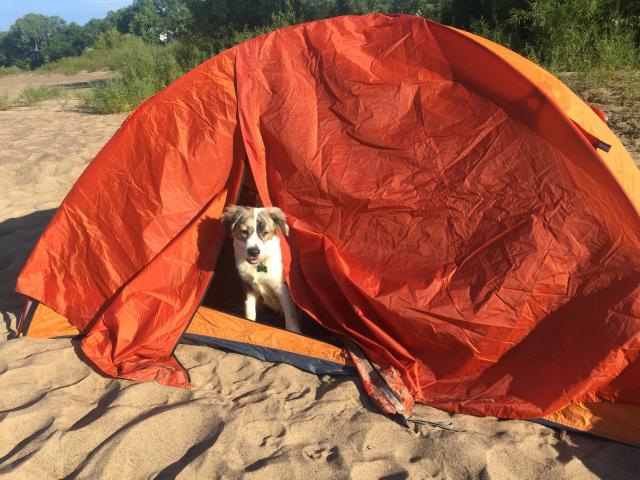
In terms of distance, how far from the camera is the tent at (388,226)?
2939mm

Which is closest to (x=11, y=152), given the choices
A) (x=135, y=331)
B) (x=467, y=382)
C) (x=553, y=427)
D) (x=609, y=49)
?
(x=135, y=331)

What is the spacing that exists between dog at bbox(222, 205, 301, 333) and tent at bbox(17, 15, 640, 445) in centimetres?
13

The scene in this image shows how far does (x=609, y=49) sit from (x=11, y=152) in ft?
32.5

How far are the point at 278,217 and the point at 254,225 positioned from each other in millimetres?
178

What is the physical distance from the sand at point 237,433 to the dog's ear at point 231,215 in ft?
3.16

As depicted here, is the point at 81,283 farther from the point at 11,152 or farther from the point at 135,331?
the point at 11,152

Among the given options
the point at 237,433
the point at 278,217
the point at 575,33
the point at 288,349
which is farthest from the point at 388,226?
the point at 575,33

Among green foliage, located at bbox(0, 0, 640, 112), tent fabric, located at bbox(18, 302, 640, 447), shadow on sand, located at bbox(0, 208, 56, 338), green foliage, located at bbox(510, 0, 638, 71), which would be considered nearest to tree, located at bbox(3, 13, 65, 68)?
green foliage, located at bbox(0, 0, 640, 112)

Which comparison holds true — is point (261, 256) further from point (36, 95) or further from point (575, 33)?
point (36, 95)

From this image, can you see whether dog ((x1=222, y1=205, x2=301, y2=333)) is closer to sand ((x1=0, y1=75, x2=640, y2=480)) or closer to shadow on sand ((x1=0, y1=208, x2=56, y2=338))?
sand ((x1=0, y1=75, x2=640, y2=480))

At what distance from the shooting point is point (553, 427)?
2910 mm

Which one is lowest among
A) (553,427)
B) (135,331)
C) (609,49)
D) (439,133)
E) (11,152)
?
(553,427)

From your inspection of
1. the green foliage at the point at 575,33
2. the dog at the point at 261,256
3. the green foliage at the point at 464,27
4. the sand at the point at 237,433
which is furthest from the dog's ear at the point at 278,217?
the green foliage at the point at 575,33

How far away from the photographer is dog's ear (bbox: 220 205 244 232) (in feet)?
11.8
